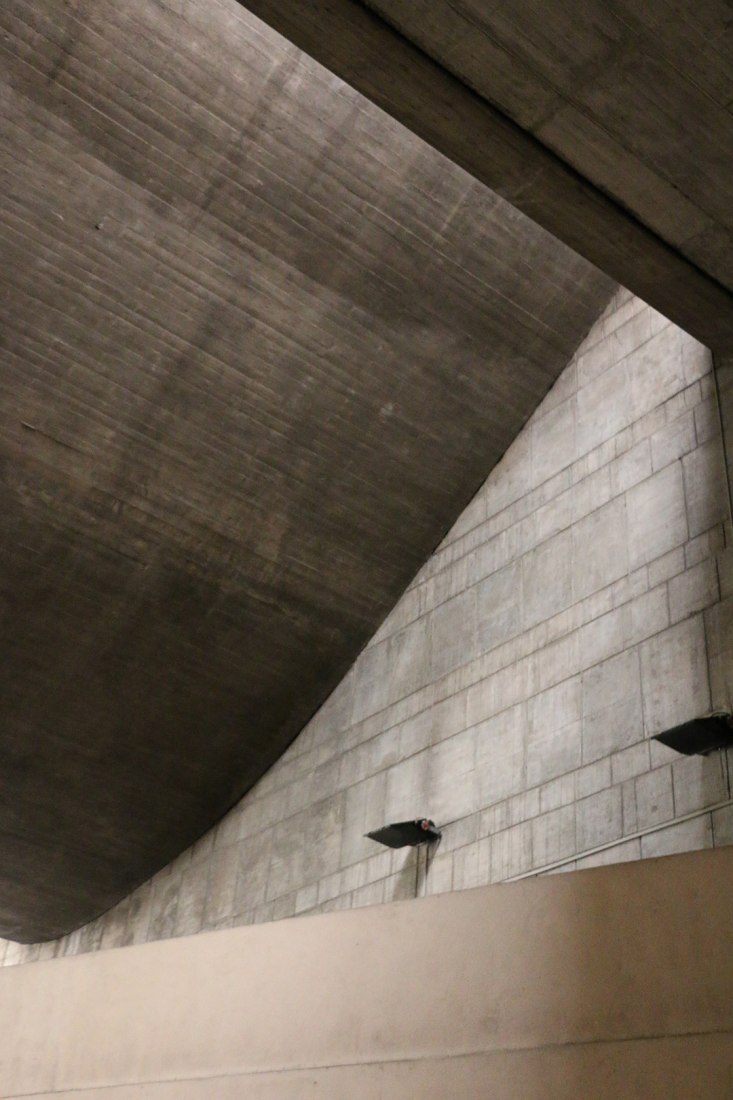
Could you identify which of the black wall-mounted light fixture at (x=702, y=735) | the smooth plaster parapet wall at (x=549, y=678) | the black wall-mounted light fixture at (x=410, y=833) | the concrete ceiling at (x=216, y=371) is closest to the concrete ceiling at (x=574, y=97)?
the smooth plaster parapet wall at (x=549, y=678)

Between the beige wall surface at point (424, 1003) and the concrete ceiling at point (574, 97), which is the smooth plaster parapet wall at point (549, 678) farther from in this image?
the beige wall surface at point (424, 1003)

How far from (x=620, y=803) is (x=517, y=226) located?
483 cm

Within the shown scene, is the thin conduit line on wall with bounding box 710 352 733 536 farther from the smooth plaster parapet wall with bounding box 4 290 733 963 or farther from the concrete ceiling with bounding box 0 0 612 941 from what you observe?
the concrete ceiling with bounding box 0 0 612 941

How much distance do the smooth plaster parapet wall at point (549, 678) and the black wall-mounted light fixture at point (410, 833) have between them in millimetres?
129

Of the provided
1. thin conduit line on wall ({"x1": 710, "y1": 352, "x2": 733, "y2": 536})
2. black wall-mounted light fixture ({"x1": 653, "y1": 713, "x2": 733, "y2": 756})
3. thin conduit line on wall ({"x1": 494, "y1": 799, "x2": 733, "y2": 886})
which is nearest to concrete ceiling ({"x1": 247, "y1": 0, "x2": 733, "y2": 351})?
thin conduit line on wall ({"x1": 710, "y1": 352, "x2": 733, "y2": 536})

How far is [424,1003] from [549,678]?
4.76 metres

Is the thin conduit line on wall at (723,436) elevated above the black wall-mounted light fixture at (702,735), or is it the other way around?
the thin conduit line on wall at (723,436)

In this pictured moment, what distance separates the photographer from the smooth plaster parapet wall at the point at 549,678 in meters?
7.95

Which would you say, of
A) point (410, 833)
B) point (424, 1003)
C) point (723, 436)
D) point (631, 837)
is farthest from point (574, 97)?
point (410, 833)

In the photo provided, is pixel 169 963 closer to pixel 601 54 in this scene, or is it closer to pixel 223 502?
pixel 601 54

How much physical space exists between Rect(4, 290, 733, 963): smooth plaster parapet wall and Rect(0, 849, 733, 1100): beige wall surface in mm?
2925

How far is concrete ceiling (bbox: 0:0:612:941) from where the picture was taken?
889cm

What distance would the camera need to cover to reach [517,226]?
32.4 feet

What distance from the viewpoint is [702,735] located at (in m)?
7.21
